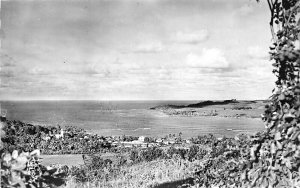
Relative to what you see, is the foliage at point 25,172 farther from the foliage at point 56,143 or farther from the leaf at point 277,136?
the foliage at point 56,143

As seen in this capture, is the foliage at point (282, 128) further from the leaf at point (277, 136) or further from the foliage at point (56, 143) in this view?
the foliage at point (56, 143)

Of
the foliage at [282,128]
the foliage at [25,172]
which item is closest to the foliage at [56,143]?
the foliage at [25,172]

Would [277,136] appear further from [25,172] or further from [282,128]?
[25,172]

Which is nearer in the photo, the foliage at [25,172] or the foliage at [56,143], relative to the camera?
the foliage at [25,172]

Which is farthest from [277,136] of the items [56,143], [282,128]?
[56,143]

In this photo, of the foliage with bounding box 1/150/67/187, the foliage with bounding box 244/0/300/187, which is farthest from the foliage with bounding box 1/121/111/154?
the foliage with bounding box 244/0/300/187

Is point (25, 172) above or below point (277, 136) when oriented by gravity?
below

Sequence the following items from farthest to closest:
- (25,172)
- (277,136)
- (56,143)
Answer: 1. (56,143)
2. (277,136)
3. (25,172)

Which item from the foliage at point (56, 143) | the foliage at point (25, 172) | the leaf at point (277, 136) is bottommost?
the foliage at point (56, 143)

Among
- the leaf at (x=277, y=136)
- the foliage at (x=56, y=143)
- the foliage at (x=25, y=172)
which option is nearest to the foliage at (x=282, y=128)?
the leaf at (x=277, y=136)

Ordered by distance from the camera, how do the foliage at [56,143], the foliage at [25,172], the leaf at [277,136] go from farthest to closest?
the foliage at [56,143] → the leaf at [277,136] → the foliage at [25,172]

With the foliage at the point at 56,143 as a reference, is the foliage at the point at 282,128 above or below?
above

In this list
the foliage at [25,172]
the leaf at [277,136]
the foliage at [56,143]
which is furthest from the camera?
the foliage at [56,143]

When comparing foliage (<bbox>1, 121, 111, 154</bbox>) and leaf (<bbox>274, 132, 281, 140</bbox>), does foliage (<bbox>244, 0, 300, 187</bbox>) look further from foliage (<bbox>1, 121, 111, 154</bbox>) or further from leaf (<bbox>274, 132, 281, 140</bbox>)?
foliage (<bbox>1, 121, 111, 154</bbox>)
